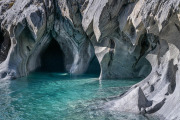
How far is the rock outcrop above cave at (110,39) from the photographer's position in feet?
38.0

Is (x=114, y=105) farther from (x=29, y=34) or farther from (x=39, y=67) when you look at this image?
(x=39, y=67)

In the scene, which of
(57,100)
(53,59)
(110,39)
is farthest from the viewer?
(53,59)

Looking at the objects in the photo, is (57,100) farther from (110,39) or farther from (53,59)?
(53,59)

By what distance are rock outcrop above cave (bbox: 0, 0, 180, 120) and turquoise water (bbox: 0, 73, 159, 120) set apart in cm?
131

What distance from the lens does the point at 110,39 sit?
2147 cm

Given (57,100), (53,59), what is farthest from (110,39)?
(53,59)

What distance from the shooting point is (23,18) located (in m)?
22.8

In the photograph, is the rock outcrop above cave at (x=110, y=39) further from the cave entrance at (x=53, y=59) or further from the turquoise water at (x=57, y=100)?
the cave entrance at (x=53, y=59)

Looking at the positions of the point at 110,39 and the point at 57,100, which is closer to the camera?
the point at 57,100

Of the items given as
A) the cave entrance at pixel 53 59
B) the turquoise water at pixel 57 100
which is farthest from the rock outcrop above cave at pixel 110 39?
the cave entrance at pixel 53 59

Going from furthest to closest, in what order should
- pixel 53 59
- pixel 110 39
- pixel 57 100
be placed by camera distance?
pixel 53 59 < pixel 110 39 < pixel 57 100

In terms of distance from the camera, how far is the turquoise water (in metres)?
11.5

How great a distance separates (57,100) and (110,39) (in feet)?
29.5

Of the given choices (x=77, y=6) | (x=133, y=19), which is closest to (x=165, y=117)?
(x=133, y=19)
